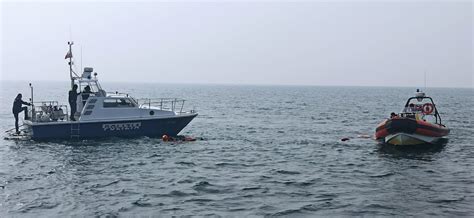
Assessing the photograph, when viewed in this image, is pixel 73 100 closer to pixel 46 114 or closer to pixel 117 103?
pixel 46 114

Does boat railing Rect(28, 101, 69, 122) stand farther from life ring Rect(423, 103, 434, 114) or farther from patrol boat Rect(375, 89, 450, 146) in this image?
life ring Rect(423, 103, 434, 114)

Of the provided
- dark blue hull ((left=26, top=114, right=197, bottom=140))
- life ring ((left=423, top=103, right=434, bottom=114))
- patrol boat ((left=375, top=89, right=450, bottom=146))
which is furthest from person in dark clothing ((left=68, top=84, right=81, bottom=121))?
life ring ((left=423, top=103, right=434, bottom=114))

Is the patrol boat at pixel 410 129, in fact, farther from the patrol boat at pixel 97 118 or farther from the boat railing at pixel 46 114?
the boat railing at pixel 46 114

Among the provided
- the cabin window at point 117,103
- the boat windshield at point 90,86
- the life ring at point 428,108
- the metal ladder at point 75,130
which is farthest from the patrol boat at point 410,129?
the metal ladder at point 75,130

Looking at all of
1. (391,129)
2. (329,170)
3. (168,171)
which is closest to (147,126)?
(168,171)

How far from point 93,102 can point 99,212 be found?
1443 cm

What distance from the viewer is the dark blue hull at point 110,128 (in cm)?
2634

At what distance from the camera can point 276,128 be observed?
38.0m

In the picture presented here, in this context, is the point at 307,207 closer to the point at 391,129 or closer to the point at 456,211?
the point at 456,211

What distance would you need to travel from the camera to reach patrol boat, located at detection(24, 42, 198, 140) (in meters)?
26.5

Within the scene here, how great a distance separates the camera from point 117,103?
90.5ft

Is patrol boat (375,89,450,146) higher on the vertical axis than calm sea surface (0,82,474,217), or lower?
higher

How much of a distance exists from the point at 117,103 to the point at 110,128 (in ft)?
5.08

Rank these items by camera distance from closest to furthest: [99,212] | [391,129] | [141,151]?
[99,212] → [141,151] → [391,129]
